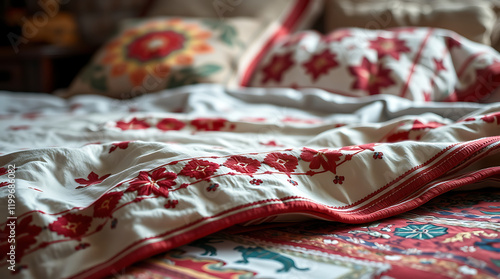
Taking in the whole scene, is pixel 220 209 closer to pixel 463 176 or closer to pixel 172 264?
pixel 172 264

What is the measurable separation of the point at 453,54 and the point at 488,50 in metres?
0.08

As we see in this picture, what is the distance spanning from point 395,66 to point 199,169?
80 centimetres

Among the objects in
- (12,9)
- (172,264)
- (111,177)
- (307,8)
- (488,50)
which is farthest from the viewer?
(12,9)

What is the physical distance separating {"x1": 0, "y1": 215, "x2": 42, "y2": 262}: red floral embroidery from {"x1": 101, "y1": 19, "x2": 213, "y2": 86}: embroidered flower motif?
1045mm

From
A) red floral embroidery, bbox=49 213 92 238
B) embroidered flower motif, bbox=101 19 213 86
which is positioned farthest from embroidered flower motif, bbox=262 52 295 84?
red floral embroidery, bbox=49 213 92 238

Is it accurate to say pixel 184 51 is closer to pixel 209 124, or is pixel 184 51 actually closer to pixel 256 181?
pixel 209 124

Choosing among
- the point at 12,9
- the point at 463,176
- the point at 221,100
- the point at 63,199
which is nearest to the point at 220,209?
the point at 63,199

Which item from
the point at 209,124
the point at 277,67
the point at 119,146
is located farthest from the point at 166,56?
the point at 119,146

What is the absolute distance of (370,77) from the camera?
133cm

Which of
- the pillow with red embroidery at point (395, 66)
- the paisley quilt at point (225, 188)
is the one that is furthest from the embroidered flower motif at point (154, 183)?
the pillow with red embroidery at point (395, 66)

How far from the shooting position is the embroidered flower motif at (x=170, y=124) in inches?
41.7

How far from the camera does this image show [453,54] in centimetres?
132

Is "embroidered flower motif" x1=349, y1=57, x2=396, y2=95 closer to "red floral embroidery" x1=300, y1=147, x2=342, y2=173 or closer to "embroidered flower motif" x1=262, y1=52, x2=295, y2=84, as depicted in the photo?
"embroidered flower motif" x1=262, y1=52, x2=295, y2=84

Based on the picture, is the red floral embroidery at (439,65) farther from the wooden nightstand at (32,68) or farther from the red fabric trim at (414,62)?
the wooden nightstand at (32,68)
